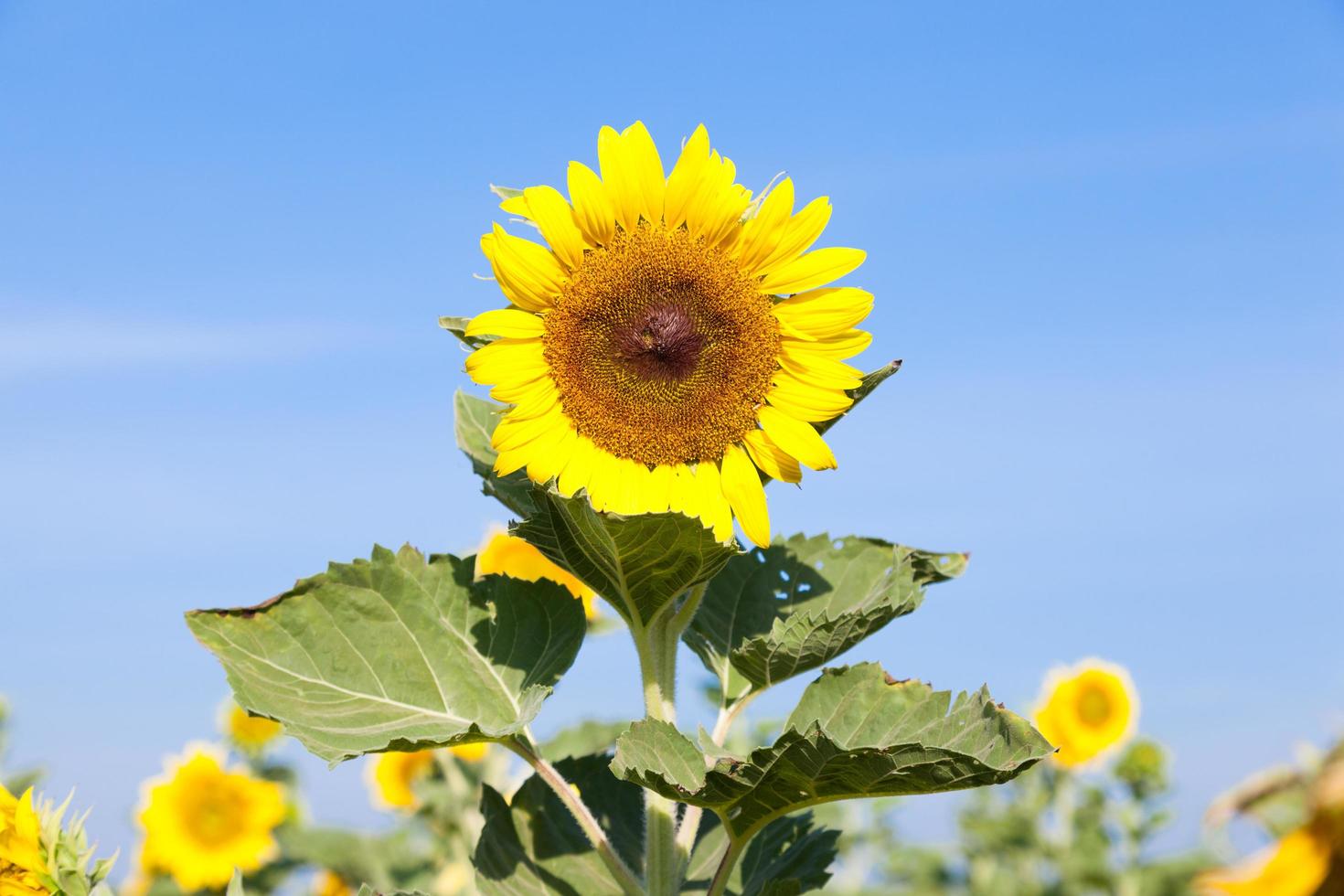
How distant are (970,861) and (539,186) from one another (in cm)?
883

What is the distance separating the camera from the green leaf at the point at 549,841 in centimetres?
305

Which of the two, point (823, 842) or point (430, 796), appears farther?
point (430, 796)

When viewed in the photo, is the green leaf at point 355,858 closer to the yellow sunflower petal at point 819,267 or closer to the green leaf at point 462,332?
the green leaf at point 462,332

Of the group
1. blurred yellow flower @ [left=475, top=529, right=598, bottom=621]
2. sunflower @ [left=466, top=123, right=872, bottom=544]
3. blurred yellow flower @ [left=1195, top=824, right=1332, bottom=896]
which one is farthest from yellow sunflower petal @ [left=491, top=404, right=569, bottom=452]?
blurred yellow flower @ [left=475, top=529, right=598, bottom=621]

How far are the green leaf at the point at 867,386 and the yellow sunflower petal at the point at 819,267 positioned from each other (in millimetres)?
225

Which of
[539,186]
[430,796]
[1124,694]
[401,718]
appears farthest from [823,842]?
[1124,694]

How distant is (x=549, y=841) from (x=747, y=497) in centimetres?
105

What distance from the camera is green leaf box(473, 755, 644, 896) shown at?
305cm

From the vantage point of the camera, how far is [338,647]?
281cm

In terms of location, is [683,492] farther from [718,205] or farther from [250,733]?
[250,733]

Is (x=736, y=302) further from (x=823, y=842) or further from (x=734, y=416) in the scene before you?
(x=823, y=842)

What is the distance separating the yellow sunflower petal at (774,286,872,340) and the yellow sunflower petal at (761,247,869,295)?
0.03m

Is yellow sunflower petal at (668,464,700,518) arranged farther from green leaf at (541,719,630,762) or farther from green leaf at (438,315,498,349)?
green leaf at (541,719,630,762)

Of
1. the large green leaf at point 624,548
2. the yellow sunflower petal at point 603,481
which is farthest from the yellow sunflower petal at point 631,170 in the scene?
the large green leaf at point 624,548
